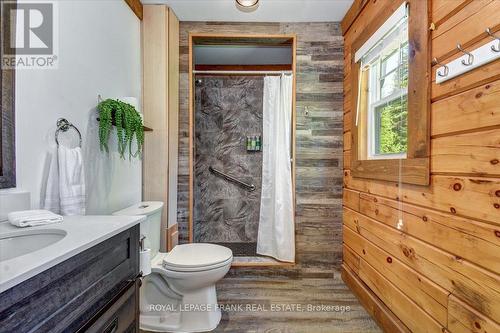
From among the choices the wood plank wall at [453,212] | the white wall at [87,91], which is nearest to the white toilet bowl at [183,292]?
the white wall at [87,91]

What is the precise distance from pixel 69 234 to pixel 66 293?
0.20 meters

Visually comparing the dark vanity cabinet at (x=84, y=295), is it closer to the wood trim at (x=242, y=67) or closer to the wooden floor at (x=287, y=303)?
the wooden floor at (x=287, y=303)

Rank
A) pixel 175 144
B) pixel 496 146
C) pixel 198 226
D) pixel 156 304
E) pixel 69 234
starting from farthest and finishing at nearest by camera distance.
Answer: pixel 198 226, pixel 175 144, pixel 156 304, pixel 496 146, pixel 69 234

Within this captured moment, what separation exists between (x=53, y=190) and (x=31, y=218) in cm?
29

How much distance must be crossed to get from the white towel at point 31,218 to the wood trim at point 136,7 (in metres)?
1.69

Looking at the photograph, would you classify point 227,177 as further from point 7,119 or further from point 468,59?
point 468,59

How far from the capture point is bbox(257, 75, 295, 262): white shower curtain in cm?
249

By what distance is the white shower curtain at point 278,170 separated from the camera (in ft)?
8.16

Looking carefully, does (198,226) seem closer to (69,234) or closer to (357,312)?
(357,312)

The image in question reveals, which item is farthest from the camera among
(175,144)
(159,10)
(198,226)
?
(198,226)

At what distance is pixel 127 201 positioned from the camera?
202 centimetres

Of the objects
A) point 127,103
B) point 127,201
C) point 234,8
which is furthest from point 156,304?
point 234,8

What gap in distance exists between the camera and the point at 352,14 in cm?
218

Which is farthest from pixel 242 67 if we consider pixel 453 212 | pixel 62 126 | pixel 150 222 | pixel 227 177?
pixel 453 212
